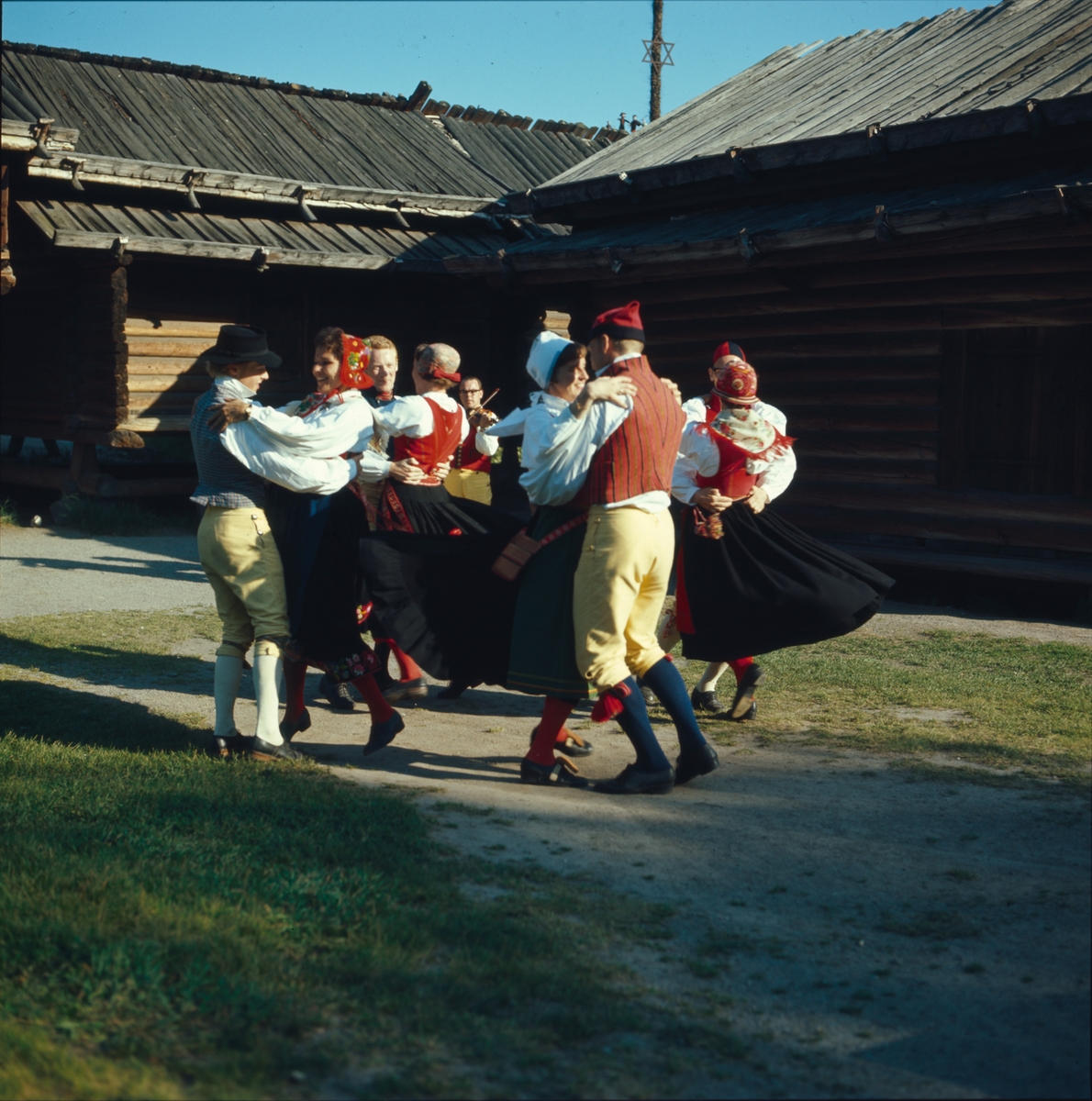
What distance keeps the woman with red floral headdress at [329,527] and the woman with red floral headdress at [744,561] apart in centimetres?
151

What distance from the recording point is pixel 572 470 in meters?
4.57

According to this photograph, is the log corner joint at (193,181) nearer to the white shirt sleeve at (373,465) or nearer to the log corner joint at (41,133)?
the log corner joint at (41,133)

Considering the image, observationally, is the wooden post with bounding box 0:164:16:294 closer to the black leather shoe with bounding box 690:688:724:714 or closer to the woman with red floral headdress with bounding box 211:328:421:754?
the woman with red floral headdress with bounding box 211:328:421:754

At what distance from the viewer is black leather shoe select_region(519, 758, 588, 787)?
4.85 meters

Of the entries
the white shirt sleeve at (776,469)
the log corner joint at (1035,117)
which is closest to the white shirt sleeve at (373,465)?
the white shirt sleeve at (776,469)

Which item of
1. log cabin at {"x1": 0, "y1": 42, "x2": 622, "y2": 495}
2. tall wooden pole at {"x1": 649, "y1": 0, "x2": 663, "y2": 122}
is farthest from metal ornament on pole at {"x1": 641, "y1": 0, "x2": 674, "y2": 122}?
log cabin at {"x1": 0, "y1": 42, "x2": 622, "y2": 495}

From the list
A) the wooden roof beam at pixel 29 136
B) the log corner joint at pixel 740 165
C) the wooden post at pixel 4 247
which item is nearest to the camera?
the log corner joint at pixel 740 165

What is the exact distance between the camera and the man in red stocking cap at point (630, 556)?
15.1 ft

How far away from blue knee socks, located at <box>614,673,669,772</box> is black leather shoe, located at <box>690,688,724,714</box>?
4.88 ft

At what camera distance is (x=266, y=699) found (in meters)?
5.05

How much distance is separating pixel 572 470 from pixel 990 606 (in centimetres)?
562

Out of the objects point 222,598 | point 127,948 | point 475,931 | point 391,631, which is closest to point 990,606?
point 391,631

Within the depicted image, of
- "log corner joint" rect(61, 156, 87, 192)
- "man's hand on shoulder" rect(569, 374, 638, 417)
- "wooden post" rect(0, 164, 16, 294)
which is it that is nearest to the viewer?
"man's hand on shoulder" rect(569, 374, 638, 417)

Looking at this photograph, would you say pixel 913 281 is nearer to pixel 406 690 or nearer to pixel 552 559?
pixel 406 690
